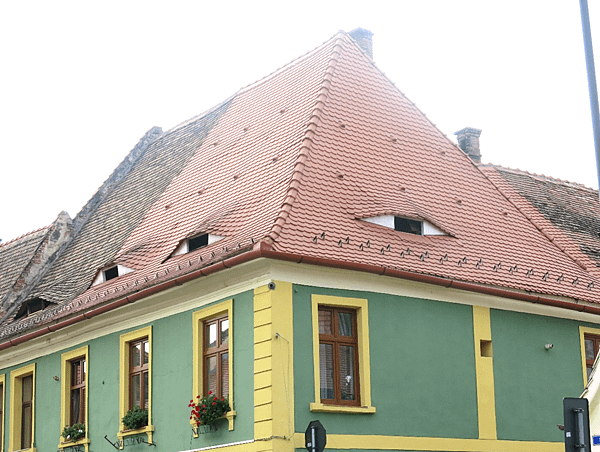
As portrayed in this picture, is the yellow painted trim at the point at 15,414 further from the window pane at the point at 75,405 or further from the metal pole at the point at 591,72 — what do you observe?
the metal pole at the point at 591,72

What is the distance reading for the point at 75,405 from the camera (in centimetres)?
2192

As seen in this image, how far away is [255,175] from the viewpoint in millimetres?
20469

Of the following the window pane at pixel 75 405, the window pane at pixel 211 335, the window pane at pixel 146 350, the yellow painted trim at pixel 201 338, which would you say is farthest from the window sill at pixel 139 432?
the window pane at pixel 75 405

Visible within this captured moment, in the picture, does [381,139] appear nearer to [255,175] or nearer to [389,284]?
[255,175]

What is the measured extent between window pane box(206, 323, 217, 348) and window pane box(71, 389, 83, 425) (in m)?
4.86

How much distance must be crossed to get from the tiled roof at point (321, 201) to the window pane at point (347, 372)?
1524 mm

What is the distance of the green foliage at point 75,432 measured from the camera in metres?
21.1

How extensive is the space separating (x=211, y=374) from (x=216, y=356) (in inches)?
12.9

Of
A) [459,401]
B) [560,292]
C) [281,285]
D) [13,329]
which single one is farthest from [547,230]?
[13,329]

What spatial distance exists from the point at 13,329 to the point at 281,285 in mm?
8998

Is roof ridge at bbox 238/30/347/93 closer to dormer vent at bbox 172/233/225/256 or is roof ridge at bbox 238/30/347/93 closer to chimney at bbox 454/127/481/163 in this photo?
chimney at bbox 454/127/481/163

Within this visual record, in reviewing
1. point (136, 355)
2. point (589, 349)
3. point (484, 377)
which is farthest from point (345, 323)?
point (589, 349)

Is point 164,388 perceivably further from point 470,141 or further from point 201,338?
point 470,141

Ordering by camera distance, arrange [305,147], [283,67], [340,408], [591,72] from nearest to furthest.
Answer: [591,72], [340,408], [305,147], [283,67]
